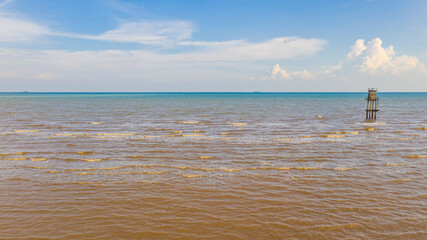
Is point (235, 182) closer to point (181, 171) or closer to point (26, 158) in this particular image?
point (181, 171)

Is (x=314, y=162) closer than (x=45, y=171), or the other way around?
(x=45, y=171)

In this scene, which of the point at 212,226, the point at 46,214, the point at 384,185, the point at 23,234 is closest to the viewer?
the point at 23,234

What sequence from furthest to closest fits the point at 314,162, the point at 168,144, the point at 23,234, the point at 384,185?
the point at 168,144 → the point at 314,162 → the point at 384,185 → the point at 23,234

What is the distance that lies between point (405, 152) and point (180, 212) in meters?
16.7

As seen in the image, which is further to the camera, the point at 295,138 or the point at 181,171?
the point at 295,138

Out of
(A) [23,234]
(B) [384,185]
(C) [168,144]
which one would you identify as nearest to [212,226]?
(A) [23,234]

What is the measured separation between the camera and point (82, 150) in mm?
18984

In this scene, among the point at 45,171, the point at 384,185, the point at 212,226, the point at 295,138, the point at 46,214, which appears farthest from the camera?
the point at 295,138

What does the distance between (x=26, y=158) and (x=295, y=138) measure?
19.7m

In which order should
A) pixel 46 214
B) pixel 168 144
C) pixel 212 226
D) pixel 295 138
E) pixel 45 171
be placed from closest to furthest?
1. pixel 212 226
2. pixel 46 214
3. pixel 45 171
4. pixel 168 144
5. pixel 295 138

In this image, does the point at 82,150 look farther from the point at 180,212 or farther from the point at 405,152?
the point at 405,152

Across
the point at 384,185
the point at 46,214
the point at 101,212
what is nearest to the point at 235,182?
the point at 101,212

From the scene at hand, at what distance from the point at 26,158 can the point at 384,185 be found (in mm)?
19297

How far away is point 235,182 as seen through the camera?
12.4 metres
